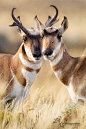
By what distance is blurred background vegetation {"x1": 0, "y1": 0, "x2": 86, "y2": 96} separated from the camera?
27.6 feet

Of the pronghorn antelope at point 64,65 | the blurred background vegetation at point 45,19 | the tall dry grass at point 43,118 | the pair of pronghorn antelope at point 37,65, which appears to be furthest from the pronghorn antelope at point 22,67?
the blurred background vegetation at point 45,19

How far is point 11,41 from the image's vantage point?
37.5 ft

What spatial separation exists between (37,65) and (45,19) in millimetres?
4885

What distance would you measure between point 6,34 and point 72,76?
612 cm

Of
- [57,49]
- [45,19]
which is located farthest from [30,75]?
[45,19]

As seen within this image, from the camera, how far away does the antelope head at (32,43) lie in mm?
5555

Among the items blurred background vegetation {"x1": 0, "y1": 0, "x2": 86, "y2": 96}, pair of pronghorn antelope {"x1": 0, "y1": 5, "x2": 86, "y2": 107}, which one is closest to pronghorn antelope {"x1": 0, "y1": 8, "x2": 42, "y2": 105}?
pair of pronghorn antelope {"x1": 0, "y1": 5, "x2": 86, "y2": 107}

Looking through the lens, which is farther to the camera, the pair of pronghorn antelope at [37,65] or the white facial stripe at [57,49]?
the white facial stripe at [57,49]

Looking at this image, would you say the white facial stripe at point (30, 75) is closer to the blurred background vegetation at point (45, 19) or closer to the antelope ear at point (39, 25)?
the antelope ear at point (39, 25)

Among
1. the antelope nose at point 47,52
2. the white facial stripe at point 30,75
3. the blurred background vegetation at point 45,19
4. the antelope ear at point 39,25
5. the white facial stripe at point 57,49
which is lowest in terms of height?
the blurred background vegetation at point 45,19

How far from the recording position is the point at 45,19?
34.4ft

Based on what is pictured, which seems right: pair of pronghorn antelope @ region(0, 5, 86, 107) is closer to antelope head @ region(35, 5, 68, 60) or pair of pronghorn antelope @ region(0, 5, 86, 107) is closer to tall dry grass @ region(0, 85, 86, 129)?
antelope head @ region(35, 5, 68, 60)

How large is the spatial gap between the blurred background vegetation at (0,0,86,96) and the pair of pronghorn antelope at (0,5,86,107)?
4.36 feet

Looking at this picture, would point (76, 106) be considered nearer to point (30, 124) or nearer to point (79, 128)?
point (79, 128)
